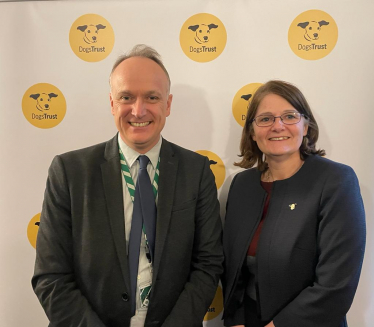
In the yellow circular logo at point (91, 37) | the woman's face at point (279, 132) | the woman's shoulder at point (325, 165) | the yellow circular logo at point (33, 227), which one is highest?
the yellow circular logo at point (91, 37)

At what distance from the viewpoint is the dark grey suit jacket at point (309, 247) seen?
143cm

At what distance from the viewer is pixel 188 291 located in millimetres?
1501

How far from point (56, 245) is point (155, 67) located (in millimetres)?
1029

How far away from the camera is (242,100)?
212 cm

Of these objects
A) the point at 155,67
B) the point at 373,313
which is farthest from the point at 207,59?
the point at 373,313

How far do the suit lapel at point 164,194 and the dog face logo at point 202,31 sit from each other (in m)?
0.91

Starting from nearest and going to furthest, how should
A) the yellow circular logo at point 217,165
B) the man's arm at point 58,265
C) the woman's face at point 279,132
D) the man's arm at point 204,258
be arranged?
the man's arm at point 58,265
the man's arm at point 204,258
the woman's face at point 279,132
the yellow circular logo at point 217,165

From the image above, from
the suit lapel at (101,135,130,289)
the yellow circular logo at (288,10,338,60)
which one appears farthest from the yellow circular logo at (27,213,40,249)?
the yellow circular logo at (288,10,338,60)

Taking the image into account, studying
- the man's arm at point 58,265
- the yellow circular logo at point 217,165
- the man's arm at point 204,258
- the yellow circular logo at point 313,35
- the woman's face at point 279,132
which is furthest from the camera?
the yellow circular logo at point 217,165

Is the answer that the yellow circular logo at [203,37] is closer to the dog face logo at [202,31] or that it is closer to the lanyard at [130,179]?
the dog face logo at [202,31]

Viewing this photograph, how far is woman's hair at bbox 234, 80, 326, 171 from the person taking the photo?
1671 millimetres

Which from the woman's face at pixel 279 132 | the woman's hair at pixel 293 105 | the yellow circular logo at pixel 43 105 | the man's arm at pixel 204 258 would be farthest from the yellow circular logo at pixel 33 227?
the woman's face at pixel 279 132

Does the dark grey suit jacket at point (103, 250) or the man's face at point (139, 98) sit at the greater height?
the man's face at point (139, 98)

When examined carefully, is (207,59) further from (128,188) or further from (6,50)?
(6,50)
